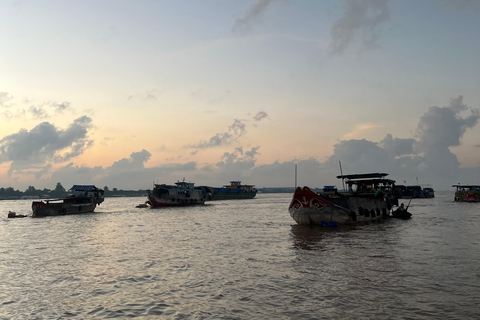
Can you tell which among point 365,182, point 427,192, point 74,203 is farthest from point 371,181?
point 427,192

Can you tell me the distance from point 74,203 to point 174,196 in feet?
66.3

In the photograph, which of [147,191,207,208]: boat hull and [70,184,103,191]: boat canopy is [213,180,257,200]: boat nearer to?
[147,191,207,208]: boat hull

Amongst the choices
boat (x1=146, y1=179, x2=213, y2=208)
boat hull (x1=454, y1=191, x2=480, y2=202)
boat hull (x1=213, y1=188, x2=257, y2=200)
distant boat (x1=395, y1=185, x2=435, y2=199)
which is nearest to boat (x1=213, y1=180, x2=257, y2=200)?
boat hull (x1=213, y1=188, x2=257, y2=200)

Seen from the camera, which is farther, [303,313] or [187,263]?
[187,263]

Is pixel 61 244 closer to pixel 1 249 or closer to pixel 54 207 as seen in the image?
pixel 1 249

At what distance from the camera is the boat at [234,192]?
11625 cm

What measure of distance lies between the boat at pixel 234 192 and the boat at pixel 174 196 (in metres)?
34.0

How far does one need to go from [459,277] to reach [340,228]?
1643 cm

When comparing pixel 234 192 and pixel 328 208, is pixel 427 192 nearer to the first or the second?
pixel 234 192

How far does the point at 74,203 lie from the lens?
56438mm

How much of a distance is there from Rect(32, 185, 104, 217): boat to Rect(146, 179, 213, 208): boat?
1014 cm

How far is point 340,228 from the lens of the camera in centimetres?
2877

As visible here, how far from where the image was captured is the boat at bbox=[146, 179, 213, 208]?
6950cm

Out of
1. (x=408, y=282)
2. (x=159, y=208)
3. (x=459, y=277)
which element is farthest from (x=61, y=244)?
(x=159, y=208)
